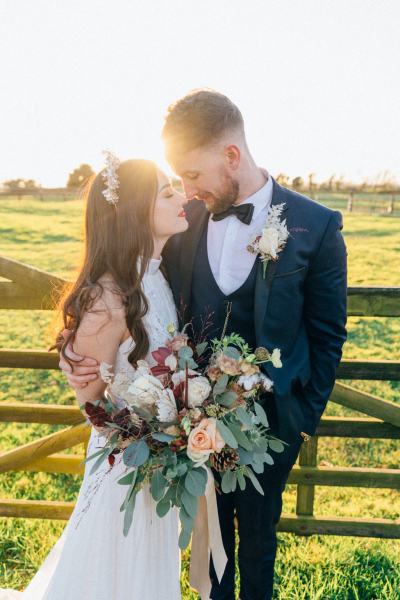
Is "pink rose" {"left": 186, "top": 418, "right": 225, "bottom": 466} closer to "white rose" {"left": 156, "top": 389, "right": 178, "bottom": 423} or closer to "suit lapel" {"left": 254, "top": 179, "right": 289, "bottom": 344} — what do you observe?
"white rose" {"left": 156, "top": 389, "right": 178, "bottom": 423}

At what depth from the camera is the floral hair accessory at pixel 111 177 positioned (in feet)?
7.80

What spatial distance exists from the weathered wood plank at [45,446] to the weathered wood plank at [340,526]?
1.35 meters

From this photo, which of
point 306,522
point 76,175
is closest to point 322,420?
point 306,522

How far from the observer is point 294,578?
320 centimetres

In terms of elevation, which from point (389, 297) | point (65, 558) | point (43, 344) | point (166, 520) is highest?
point (389, 297)

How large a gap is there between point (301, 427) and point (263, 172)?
1260 mm

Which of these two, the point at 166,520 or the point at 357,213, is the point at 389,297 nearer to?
the point at 166,520

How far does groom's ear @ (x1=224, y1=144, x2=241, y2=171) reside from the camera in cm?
266

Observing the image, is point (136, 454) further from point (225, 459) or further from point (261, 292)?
point (261, 292)

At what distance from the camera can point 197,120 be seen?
2.58 m

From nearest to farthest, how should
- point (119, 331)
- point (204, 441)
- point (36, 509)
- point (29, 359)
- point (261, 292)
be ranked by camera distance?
point (204, 441)
point (119, 331)
point (261, 292)
point (29, 359)
point (36, 509)

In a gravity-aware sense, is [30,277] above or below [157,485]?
above

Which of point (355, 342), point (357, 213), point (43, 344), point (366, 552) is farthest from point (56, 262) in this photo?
point (357, 213)

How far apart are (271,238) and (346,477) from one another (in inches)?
69.2
